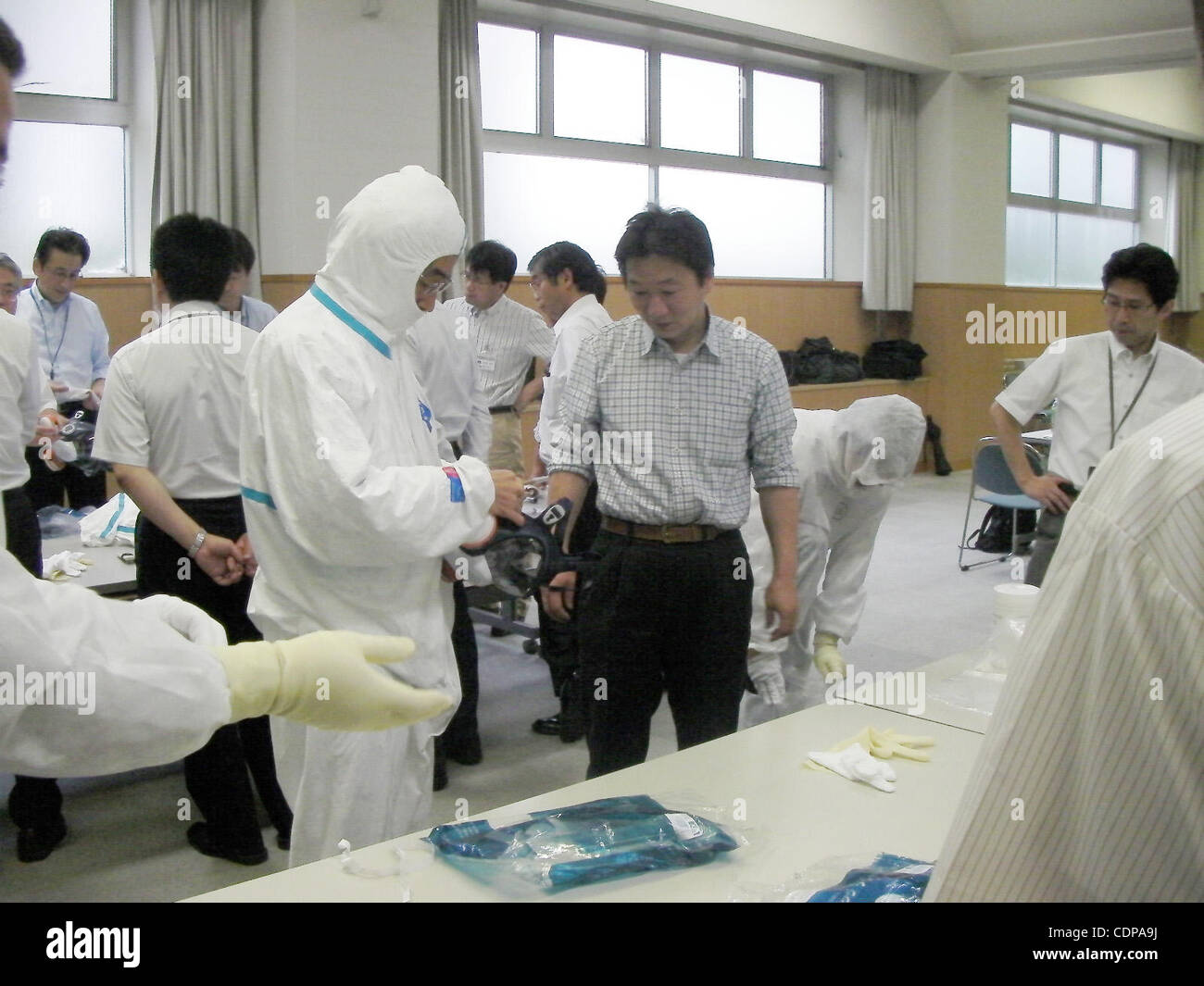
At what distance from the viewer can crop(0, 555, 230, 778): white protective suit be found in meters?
0.98

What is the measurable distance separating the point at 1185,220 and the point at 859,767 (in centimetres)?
1322

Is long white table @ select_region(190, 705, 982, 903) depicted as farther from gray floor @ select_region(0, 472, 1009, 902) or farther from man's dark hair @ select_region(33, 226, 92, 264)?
man's dark hair @ select_region(33, 226, 92, 264)

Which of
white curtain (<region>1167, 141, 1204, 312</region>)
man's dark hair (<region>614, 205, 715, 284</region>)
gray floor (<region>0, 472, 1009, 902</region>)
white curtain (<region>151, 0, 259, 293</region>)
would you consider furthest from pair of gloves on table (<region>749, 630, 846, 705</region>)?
white curtain (<region>1167, 141, 1204, 312</region>)

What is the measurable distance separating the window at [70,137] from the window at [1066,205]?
8.13 m

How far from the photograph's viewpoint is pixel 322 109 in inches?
222

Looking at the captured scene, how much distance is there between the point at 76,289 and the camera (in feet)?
18.0

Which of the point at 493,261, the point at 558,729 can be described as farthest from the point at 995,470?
the point at 558,729

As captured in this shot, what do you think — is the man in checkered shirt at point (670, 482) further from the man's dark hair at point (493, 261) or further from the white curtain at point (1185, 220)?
the white curtain at point (1185, 220)

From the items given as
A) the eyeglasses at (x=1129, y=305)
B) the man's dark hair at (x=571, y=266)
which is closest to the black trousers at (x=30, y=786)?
the man's dark hair at (x=571, y=266)

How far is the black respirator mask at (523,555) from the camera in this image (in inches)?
81.7

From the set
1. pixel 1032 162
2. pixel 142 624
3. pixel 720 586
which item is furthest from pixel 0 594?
pixel 1032 162

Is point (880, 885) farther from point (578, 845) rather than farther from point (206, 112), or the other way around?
point (206, 112)

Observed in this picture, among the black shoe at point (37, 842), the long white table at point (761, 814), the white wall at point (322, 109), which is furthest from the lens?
the white wall at point (322, 109)

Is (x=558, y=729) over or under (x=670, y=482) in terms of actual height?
under
